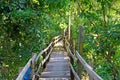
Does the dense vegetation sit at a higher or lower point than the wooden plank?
higher

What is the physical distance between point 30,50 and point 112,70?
9.27 feet

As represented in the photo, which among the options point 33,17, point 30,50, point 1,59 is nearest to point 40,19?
point 33,17

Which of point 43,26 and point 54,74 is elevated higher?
point 43,26

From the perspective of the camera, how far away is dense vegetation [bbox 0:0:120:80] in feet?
21.1

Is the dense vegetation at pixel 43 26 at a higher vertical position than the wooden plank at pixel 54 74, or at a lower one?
higher

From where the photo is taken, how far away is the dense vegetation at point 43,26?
6.43m

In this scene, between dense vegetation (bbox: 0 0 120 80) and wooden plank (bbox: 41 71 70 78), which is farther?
wooden plank (bbox: 41 71 70 78)

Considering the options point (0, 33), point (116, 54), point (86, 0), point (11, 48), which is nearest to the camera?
point (86, 0)

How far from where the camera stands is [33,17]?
789 cm

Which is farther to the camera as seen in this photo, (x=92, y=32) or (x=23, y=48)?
(x=23, y=48)

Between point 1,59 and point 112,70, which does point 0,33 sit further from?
point 112,70

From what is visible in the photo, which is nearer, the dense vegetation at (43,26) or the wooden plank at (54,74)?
the dense vegetation at (43,26)

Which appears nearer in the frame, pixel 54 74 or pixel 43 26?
pixel 54 74

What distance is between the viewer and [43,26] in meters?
8.50
